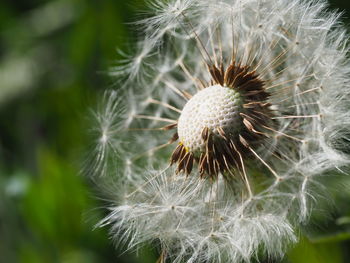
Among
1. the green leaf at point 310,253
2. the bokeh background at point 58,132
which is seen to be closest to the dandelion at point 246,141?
the green leaf at point 310,253

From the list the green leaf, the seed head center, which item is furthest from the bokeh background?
the seed head center

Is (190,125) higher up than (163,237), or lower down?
higher up

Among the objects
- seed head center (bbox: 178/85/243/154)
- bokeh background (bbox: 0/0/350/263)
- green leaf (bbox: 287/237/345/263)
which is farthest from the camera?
bokeh background (bbox: 0/0/350/263)

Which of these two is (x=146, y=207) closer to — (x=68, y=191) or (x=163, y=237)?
(x=163, y=237)

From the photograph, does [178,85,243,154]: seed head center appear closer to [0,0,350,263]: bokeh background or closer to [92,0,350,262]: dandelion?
[92,0,350,262]: dandelion

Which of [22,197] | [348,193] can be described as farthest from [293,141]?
[22,197]

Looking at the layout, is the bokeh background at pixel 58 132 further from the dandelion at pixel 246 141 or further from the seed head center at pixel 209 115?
the seed head center at pixel 209 115

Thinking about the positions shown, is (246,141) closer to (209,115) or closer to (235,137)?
(235,137)
